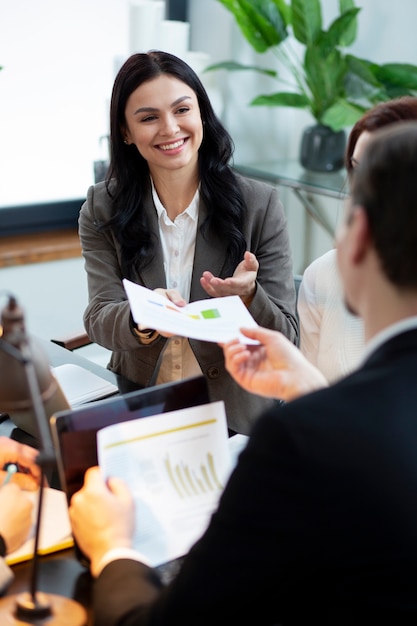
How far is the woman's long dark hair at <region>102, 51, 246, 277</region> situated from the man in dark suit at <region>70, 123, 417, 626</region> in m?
1.26

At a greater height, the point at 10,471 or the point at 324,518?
the point at 324,518

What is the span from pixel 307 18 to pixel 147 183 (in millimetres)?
1691

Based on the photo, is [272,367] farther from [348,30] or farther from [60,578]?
[348,30]

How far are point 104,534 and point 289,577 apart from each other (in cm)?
39

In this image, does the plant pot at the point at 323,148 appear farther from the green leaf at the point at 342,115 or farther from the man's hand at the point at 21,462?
the man's hand at the point at 21,462

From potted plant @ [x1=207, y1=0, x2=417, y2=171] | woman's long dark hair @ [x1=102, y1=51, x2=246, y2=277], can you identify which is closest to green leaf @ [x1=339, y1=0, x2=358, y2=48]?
potted plant @ [x1=207, y1=0, x2=417, y2=171]

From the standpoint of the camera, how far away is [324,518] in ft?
2.76

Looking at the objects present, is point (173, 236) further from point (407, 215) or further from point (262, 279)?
point (407, 215)

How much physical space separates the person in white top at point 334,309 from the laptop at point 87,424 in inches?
25.4

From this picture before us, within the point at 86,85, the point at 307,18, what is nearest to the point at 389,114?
the point at 307,18

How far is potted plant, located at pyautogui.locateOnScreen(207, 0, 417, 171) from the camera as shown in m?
3.54

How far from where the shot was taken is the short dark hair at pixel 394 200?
0.86 metres

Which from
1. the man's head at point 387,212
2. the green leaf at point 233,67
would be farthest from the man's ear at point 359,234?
the green leaf at point 233,67

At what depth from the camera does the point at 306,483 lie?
84cm
